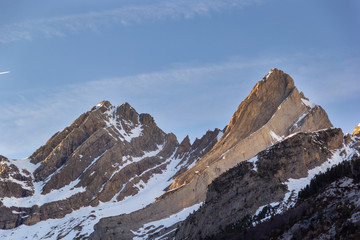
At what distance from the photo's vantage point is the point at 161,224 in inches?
7008

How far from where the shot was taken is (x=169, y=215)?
184875mm

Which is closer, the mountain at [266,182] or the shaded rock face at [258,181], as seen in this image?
the mountain at [266,182]

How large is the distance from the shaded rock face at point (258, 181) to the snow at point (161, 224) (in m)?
32.9

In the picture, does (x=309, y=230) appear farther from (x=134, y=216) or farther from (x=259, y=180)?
(x=134, y=216)

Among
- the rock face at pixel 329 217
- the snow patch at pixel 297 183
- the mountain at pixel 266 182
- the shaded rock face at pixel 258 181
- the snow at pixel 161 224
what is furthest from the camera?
the snow at pixel 161 224

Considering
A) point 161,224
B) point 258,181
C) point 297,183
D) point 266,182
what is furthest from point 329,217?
point 161,224

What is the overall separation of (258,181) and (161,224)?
64.5 meters

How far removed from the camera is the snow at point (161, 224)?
17330 cm

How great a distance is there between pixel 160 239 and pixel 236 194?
143ft

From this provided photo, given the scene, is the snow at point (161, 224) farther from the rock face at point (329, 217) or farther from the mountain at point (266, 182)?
the rock face at point (329, 217)

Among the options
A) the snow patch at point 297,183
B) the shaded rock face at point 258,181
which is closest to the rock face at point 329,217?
the snow patch at point 297,183

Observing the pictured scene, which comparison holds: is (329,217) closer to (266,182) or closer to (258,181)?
(266,182)

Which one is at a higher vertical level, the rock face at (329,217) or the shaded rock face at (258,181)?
the shaded rock face at (258,181)

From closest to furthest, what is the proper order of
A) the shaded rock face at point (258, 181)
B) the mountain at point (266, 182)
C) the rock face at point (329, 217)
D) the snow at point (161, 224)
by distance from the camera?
the rock face at point (329, 217), the mountain at point (266, 182), the shaded rock face at point (258, 181), the snow at point (161, 224)
